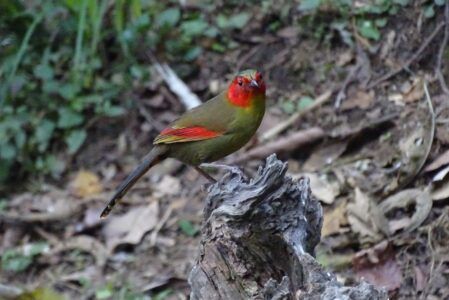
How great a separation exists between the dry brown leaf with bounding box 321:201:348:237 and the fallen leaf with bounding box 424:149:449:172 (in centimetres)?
54

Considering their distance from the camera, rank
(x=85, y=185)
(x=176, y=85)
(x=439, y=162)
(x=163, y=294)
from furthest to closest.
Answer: (x=176, y=85), (x=85, y=185), (x=163, y=294), (x=439, y=162)

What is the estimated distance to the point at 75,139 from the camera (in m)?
6.95

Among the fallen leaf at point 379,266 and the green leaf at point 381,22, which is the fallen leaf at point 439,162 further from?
the green leaf at point 381,22

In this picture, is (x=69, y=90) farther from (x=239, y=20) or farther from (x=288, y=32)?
(x=288, y=32)

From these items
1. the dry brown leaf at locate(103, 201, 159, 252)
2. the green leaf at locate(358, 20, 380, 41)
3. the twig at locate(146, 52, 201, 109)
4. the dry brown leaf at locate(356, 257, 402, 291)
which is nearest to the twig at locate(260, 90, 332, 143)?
the green leaf at locate(358, 20, 380, 41)

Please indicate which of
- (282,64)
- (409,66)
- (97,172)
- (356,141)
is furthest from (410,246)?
(97,172)

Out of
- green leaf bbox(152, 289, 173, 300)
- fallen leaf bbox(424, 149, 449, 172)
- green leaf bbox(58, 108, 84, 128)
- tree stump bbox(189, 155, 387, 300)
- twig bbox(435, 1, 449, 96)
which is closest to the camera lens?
tree stump bbox(189, 155, 387, 300)

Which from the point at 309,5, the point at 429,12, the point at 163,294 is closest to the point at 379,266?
the point at 163,294

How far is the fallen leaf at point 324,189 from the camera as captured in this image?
5.72 m

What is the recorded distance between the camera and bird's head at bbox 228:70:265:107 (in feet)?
16.5

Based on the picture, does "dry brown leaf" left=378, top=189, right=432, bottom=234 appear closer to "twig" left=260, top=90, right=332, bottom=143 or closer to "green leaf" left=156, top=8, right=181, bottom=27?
"twig" left=260, top=90, right=332, bottom=143

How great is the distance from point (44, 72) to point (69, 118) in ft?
1.46

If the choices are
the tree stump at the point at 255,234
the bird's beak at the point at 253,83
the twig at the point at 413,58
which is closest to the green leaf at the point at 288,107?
the twig at the point at 413,58

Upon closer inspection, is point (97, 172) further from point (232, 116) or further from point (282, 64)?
point (232, 116)
